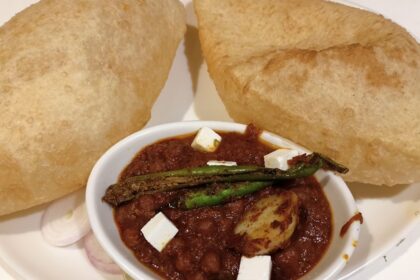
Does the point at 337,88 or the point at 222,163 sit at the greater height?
the point at 337,88

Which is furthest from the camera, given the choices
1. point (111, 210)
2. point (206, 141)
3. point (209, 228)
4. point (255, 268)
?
point (206, 141)

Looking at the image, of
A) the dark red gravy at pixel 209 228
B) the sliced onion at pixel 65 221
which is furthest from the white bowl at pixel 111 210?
the sliced onion at pixel 65 221

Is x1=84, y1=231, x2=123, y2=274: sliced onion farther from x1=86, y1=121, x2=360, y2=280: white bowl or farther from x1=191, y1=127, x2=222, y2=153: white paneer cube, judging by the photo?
x1=191, y1=127, x2=222, y2=153: white paneer cube

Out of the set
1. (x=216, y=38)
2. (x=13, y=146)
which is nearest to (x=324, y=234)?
(x=216, y=38)

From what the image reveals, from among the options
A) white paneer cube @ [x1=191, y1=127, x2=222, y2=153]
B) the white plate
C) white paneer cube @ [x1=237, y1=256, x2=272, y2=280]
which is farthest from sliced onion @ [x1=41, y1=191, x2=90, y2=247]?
white paneer cube @ [x1=237, y1=256, x2=272, y2=280]

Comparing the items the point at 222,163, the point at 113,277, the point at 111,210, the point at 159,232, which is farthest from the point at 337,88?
the point at 113,277

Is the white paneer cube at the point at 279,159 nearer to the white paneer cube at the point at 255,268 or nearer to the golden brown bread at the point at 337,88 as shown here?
the golden brown bread at the point at 337,88

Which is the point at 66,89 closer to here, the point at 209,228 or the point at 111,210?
the point at 111,210
